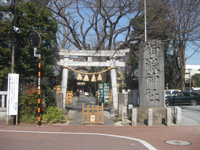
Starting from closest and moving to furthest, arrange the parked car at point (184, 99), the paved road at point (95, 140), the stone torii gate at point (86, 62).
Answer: the paved road at point (95, 140) < the stone torii gate at point (86, 62) < the parked car at point (184, 99)

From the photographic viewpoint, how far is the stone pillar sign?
13.2 metres

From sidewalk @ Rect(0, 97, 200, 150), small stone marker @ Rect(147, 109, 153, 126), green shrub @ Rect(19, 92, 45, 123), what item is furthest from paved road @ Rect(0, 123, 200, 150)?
green shrub @ Rect(19, 92, 45, 123)

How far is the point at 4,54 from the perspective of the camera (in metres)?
13.6

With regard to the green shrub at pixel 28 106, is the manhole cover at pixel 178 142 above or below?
below

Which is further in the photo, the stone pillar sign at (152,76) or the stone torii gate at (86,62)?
the stone torii gate at (86,62)

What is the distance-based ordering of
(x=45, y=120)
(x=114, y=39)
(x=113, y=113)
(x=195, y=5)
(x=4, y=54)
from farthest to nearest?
(x=195, y=5) < (x=114, y=39) < (x=113, y=113) < (x=4, y=54) < (x=45, y=120)

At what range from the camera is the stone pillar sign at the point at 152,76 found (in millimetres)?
13164

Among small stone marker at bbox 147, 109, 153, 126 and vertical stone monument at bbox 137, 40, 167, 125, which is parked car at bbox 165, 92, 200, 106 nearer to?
vertical stone monument at bbox 137, 40, 167, 125

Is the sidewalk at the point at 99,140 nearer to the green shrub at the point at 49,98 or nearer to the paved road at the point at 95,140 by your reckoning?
the paved road at the point at 95,140

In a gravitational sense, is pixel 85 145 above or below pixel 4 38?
below

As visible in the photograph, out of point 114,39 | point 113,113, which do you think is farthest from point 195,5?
point 113,113

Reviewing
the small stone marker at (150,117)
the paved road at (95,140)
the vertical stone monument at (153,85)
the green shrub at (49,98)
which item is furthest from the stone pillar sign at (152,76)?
the green shrub at (49,98)

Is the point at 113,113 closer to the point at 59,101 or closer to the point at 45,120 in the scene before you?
the point at 59,101

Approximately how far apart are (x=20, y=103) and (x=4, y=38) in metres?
4.20
